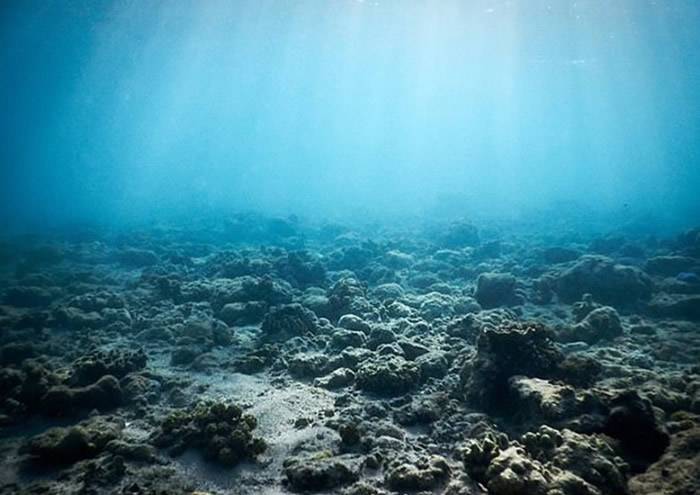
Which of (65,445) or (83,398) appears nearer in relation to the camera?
(65,445)

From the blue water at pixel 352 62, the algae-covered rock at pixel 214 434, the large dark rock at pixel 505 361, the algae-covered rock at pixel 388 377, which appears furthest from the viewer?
the blue water at pixel 352 62

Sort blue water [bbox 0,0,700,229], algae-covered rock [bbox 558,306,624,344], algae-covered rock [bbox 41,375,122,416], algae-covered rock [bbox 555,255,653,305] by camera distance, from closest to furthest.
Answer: algae-covered rock [bbox 41,375,122,416]
algae-covered rock [bbox 558,306,624,344]
algae-covered rock [bbox 555,255,653,305]
blue water [bbox 0,0,700,229]

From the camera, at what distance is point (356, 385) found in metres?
10.8

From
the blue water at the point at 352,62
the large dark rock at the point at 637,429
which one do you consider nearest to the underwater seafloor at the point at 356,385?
the large dark rock at the point at 637,429

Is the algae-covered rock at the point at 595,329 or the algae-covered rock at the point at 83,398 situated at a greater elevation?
the algae-covered rock at the point at 595,329

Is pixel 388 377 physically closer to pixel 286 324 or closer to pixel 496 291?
pixel 286 324

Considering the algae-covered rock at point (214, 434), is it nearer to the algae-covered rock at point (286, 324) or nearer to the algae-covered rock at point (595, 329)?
the algae-covered rock at point (286, 324)

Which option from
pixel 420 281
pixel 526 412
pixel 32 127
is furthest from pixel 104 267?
pixel 32 127

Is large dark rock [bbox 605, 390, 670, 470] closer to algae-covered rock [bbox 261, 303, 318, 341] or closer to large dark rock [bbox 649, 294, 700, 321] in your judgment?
algae-covered rock [bbox 261, 303, 318, 341]

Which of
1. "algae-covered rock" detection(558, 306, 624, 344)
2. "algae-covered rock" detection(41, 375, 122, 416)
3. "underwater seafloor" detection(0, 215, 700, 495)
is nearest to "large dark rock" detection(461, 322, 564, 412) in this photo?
"underwater seafloor" detection(0, 215, 700, 495)

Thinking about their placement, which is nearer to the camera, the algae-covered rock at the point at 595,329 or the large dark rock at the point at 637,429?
the large dark rock at the point at 637,429

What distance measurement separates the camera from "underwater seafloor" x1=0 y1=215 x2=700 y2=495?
22.9ft

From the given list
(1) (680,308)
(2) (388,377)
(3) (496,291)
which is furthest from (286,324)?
(1) (680,308)

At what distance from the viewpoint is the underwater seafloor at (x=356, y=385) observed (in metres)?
6.98
